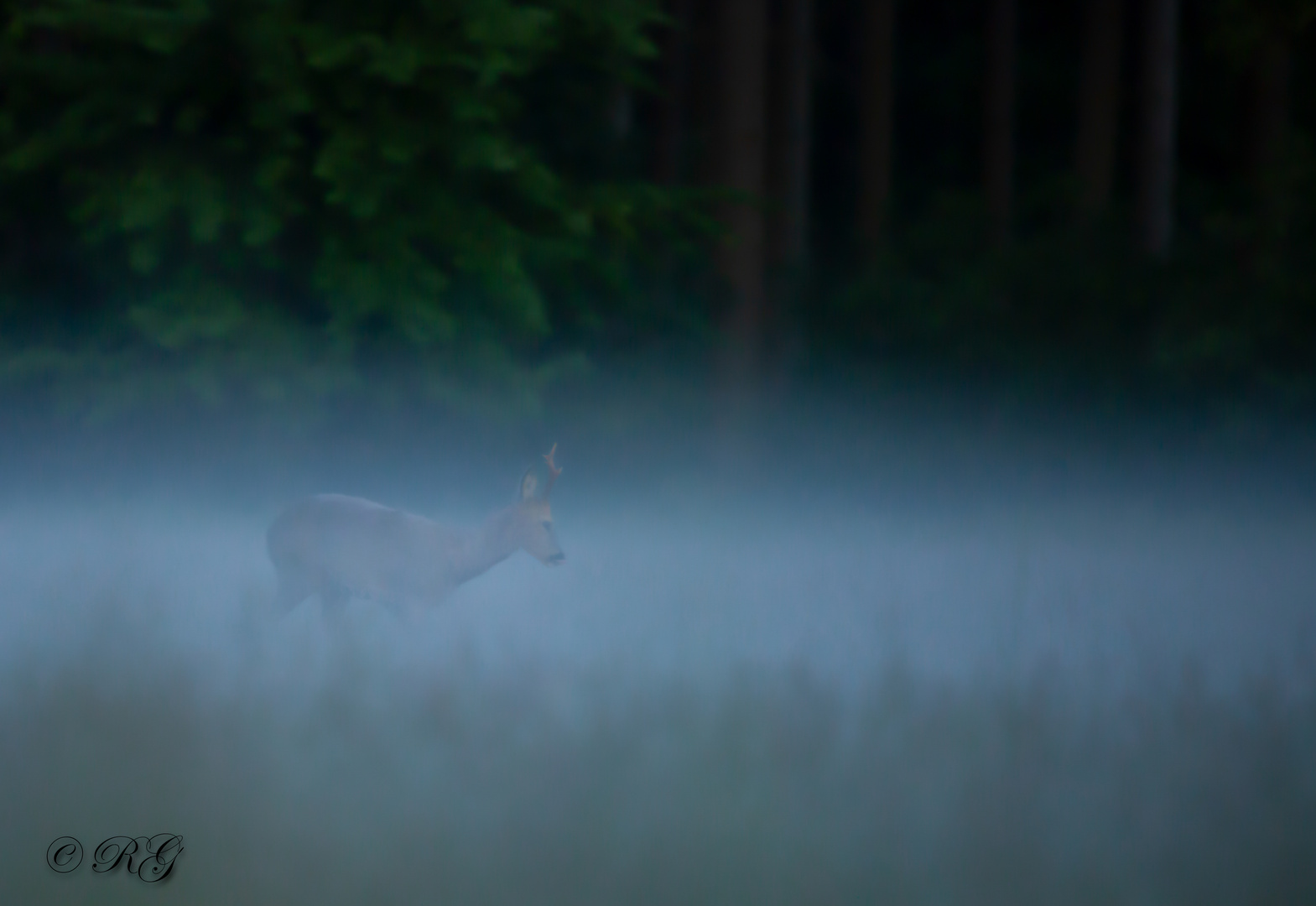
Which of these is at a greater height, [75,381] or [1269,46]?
[1269,46]

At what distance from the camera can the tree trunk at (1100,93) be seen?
7.67 metres

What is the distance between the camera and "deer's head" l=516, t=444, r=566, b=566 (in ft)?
13.4

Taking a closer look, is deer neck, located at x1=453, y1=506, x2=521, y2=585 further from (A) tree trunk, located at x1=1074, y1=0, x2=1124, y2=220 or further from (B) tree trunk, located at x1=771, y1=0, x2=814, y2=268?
(B) tree trunk, located at x1=771, y1=0, x2=814, y2=268

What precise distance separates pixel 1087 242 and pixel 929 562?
2.62m

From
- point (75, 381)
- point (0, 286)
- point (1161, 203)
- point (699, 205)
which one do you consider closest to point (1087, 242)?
point (1161, 203)

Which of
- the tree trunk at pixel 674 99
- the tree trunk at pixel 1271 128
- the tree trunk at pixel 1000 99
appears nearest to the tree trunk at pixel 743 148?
the tree trunk at pixel 674 99

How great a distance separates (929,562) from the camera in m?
5.54

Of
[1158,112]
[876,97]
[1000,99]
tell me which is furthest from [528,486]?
[876,97]

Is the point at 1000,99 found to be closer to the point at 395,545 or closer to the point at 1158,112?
the point at 1158,112

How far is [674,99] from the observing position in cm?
864

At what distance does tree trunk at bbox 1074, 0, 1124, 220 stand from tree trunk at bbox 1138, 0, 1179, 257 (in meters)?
0.22

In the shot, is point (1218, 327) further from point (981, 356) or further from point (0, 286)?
point (0, 286)

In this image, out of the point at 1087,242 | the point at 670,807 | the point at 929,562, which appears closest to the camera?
the point at 670,807

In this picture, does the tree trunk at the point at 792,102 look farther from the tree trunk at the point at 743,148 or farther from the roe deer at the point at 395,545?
the roe deer at the point at 395,545
